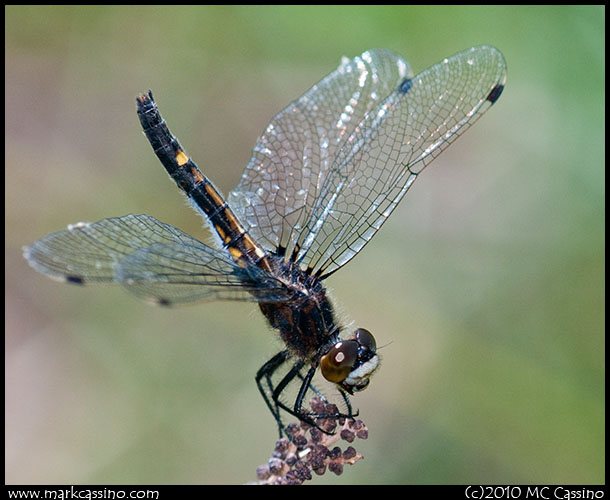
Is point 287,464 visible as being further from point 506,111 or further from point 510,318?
point 506,111

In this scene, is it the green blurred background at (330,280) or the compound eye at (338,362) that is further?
the green blurred background at (330,280)

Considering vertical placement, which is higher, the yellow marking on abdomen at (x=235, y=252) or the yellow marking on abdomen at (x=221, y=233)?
the yellow marking on abdomen at (x=221, y=233)

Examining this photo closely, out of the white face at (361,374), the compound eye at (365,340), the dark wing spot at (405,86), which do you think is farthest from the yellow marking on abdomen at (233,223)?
the dark wing spot at (405,86)

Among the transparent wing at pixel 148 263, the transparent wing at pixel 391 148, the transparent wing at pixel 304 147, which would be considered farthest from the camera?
the transparent wing at pixel 304 147

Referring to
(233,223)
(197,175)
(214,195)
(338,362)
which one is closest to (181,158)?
(197,175)

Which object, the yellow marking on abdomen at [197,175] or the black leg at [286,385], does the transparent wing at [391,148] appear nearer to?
the black leg at [286,385]

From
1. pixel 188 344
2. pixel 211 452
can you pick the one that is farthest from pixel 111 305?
pixel 211 452
